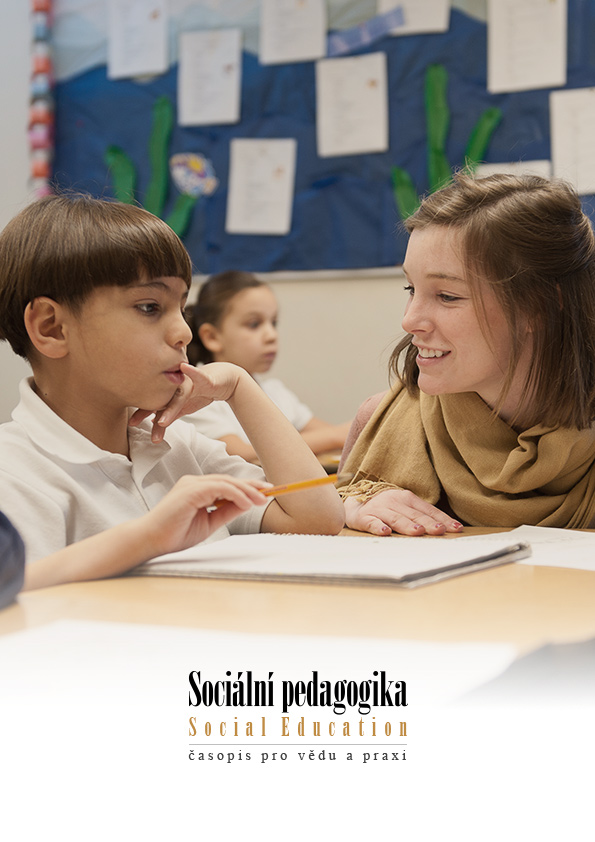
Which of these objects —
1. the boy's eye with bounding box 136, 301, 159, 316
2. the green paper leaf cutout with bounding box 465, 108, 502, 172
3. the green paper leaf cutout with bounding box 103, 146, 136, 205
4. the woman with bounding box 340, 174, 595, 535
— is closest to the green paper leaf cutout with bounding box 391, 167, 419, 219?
the green paper leaf cutout with bounding box 465, 108, 502, 172

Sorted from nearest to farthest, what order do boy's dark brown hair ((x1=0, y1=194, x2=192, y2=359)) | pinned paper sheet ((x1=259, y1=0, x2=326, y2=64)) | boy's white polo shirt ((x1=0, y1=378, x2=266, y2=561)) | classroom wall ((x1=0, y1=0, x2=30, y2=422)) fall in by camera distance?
boy's white polo shirt ((x1=0, y1=378, x2=266, y2=561)) < boy's dark brown hair ((x1=0, y1=194, x2=192, y2=359)) < pinned paper sheet ((x1=259, y1=0, x2=326, y2=64)) < classroom wall ((x1=0, y1=0, x2=30, y2=422))

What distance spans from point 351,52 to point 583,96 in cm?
70

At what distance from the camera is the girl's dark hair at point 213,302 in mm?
2574

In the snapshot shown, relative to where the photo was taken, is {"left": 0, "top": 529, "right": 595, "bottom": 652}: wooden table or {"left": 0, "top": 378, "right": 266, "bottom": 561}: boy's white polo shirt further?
{"left": 0, "top": 378, "right": 266, "bottom": 561}: boy's white polo shirt

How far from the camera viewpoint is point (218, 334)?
2.61 metres

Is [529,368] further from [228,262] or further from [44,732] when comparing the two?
[228,262]

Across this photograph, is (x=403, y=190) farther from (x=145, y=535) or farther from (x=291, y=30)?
(x=145, y=535)

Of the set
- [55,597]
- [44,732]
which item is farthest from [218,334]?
[44,732]

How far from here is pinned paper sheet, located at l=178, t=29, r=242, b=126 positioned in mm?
2773

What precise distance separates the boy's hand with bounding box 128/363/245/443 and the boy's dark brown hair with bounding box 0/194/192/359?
0.36 feet

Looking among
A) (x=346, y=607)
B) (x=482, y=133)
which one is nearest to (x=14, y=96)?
(x=482, y=133)

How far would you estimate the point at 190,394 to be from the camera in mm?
967

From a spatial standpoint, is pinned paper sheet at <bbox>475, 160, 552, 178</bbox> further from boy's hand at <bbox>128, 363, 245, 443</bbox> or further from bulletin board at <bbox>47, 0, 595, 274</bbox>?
boy's hand at <bbox>128, 363, 245, 443</bbox>

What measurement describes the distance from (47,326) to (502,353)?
537mm
